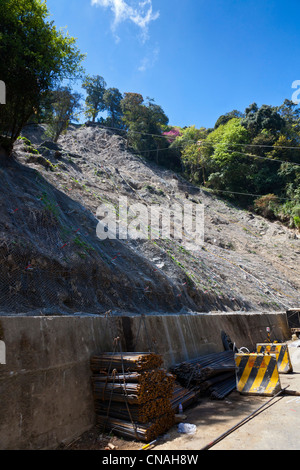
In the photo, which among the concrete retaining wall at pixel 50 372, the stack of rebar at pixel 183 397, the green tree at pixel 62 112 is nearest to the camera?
the concrete retaining wall at pixel 50 372

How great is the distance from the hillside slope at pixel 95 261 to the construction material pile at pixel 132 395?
2.13 metres

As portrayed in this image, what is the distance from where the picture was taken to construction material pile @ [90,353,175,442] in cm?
475

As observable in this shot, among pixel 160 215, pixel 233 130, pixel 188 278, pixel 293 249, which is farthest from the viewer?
pixel 233 130

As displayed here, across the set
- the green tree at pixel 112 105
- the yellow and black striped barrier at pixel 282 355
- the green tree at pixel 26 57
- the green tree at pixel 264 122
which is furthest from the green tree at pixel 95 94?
the yellow and black striped barrier at pixel 282 355

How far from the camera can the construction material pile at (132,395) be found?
187 inches

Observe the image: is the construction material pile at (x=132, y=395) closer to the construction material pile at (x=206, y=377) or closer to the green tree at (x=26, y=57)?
the construction material pile at (x=206, y=377)

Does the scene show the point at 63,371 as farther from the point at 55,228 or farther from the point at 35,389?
the point at 55,228

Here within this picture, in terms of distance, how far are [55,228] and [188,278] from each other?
6422 mm

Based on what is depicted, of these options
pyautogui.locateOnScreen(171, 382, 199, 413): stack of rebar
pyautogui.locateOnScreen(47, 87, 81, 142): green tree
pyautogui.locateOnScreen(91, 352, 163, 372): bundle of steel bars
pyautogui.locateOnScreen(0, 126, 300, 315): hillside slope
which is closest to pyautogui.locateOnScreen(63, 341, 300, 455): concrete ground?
pyautogui.locateOnScreen(171, 382, 199, 413): stack of rebar

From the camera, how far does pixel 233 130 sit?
41344mm

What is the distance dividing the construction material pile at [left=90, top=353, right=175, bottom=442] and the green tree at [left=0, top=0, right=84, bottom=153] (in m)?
9.80

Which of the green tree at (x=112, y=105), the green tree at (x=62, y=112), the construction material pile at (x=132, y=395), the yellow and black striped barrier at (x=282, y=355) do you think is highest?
the green tree at (x=112, y=105)

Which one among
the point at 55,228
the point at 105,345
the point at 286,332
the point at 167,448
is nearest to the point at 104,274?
the point at 55,228

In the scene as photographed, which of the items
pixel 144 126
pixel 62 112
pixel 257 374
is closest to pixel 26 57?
pixel 257 374
